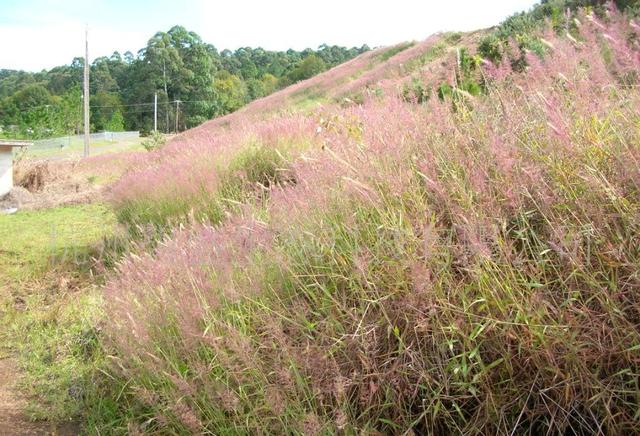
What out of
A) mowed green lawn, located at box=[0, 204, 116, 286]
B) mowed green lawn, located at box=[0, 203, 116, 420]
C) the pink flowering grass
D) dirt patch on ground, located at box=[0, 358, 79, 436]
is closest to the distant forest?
mowed green lawn, located at box=[0, 204, 116, 286]

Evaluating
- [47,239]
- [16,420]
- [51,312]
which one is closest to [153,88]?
[47,239]

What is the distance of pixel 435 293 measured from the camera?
2.00 m

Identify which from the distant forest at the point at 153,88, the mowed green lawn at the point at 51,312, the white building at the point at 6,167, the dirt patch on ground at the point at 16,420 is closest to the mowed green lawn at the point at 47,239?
the mowed green lawn at the point at 51,312

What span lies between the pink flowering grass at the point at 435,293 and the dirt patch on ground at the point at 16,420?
44 cm

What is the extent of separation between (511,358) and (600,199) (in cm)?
70

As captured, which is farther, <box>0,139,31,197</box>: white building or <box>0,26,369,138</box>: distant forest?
<box>0,26,369,138</box>: distant forest

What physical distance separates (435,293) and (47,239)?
7.60 meters

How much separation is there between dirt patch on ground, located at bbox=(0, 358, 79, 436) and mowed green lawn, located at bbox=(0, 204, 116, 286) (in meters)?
2.68

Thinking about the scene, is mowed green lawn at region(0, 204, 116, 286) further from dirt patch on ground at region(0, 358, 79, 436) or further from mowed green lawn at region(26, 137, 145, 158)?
mowed green lawn at region(26, 137, 145, 158)

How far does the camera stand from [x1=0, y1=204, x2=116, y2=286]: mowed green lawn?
6.75 metres

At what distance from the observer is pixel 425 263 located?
2.00 meters

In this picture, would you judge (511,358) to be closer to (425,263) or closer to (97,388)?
(425,263)

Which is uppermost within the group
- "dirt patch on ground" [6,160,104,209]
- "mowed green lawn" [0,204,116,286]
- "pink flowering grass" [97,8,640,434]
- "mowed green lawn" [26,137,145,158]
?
"pink flowering grass" [97,8,640,434]

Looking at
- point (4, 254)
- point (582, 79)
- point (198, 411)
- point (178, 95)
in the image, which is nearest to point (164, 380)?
point (198, 411)
